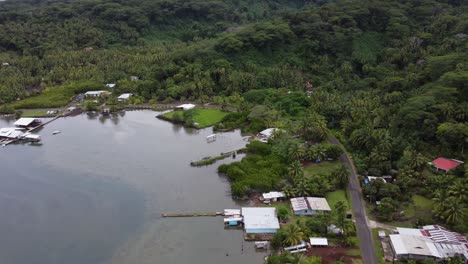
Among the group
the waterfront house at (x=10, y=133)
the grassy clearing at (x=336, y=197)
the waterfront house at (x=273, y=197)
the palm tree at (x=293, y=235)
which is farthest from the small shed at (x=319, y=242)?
the waterfront house at (x=10, y=133)

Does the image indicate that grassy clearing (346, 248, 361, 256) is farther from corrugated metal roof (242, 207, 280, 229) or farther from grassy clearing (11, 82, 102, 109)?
grassy clearing (11, 82, 102, 109)

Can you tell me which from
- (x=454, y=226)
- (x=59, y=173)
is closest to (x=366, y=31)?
(x=454, y=226)

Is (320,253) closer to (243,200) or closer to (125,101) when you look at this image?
(243,200)

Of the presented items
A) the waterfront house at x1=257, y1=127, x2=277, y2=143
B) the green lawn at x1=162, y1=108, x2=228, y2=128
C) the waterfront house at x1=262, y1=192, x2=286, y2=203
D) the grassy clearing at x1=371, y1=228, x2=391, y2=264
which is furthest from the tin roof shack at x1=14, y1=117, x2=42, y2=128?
the grassy clearing at x1=371, y1=228, x2=391, y2=264

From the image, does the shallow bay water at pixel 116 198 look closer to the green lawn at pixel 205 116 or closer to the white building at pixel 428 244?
the green lawn at pixel 205 116

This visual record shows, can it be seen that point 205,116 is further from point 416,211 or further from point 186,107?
point 416,211

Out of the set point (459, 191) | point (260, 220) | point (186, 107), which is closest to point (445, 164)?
point (459, 191)
